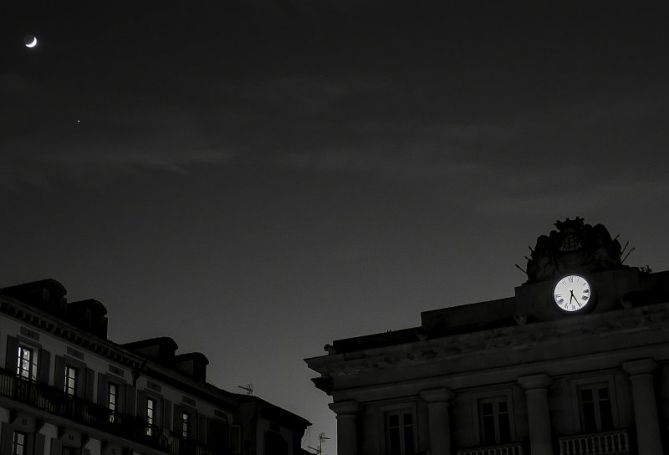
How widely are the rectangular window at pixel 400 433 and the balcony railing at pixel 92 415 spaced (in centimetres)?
1669

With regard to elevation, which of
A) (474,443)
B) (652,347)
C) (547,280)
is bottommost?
(474,443)

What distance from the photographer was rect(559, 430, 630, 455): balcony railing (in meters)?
45.8

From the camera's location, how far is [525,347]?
48.9 metres

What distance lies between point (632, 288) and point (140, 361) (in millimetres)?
28673

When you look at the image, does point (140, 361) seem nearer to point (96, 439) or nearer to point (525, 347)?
point (96, 439)

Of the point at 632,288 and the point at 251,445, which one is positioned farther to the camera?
the point at 251,445

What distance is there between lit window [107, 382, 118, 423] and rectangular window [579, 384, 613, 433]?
25.9 m

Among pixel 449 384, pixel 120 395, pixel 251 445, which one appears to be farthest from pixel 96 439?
pixel 449 384

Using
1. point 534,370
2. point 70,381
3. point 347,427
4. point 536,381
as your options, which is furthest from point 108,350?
point 536,381

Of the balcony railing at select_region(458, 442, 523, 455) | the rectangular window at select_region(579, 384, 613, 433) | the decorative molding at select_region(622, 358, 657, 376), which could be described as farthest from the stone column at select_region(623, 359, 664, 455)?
the balcony railing at select_region(458, 442, 523, 455)

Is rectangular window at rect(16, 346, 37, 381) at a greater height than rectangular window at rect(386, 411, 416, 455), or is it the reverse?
rectangular window at rect(16, 346, 37, 381)

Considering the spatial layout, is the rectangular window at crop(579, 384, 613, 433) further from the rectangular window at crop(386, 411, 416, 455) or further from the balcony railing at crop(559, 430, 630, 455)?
the rectangular window at crop(386, 411, 416, 455)

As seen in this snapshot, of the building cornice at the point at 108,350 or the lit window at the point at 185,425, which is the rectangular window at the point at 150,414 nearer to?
the building cornice at the point at 108,350

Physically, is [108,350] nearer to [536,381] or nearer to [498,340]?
[498,340]
